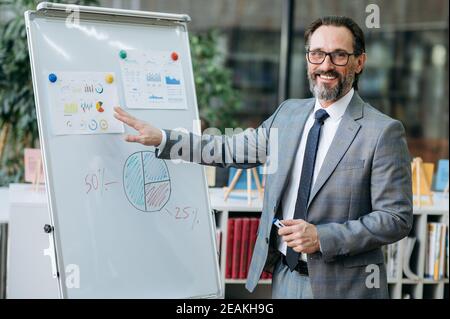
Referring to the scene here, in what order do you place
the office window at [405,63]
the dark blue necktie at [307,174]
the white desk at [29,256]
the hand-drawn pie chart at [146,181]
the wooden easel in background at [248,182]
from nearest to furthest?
the dark blue necktie at [307,174] < the hand-drawn pie chart at [146,181] < the white desk at [29,256] < the wooden easel in background at [248,182] < the office window at [405,63]

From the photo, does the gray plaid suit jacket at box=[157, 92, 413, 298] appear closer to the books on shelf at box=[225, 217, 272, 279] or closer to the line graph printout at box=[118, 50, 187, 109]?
the line graph printout at box=[118, 50, 187, 109]

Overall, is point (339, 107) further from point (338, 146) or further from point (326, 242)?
point (326, 242)

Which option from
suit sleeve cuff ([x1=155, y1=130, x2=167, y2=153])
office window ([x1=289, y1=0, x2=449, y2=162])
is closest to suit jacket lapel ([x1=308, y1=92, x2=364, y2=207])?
suit sleeve cuff ([x1=155, y1=130, x2=167, y2=153])

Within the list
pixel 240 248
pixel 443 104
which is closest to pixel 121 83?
pixel 240 248

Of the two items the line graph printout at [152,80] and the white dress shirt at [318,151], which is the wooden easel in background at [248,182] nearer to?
the line graph printout at [152,80]

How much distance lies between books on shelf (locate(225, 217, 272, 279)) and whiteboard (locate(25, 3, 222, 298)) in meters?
0.80

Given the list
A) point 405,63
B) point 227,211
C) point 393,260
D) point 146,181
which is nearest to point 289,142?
point 146,181

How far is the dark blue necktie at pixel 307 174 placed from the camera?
2054 mm

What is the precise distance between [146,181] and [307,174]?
0.59 metres

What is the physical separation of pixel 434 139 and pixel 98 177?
4208 millimetres

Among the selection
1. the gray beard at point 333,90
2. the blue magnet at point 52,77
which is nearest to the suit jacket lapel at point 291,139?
the gray beard at point 333,90

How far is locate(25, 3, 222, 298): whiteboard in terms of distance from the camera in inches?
86.7

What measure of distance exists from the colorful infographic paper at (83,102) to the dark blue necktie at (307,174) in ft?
2.12

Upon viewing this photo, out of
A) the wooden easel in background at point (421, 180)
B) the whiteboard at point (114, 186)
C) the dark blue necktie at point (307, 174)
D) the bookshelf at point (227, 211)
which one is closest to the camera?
the dark blue necktie at point (307, 174)
